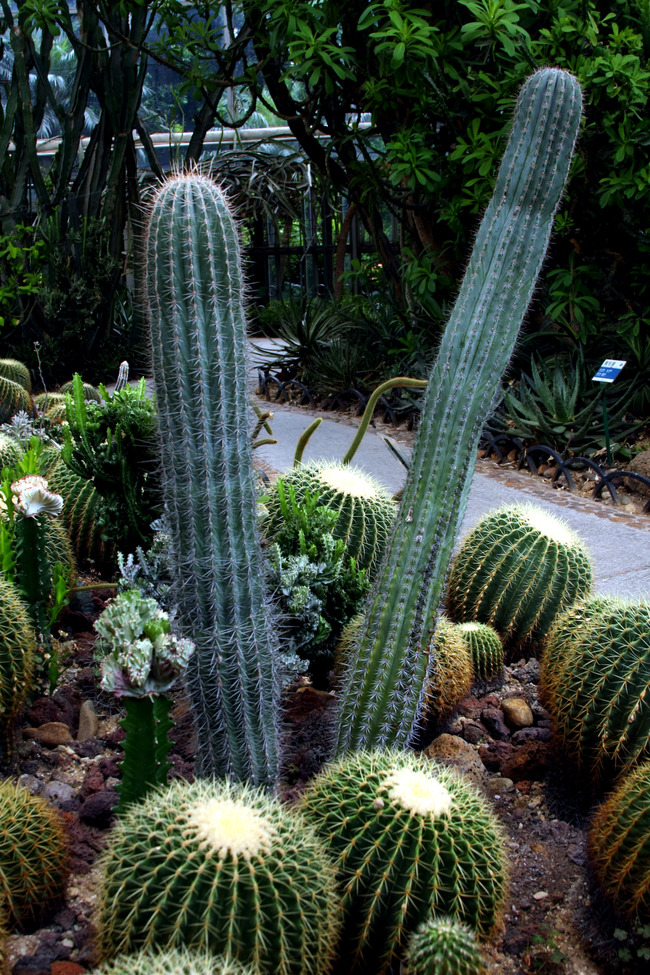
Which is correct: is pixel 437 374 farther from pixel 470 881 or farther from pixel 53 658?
pixel 53 658

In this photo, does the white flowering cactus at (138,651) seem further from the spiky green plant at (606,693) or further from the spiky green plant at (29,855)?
the spiky green plant at (606,693)

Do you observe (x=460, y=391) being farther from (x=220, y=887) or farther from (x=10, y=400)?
(x=10, y=400)

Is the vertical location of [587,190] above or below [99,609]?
above

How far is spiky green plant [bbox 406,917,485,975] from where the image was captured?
68.4 inches

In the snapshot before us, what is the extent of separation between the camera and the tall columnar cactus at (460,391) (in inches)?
95.7

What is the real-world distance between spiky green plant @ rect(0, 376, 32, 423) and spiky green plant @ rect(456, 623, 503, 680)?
14.4 feet

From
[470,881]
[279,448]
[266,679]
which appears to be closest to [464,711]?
[266,679]

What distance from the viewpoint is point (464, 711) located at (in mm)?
3215

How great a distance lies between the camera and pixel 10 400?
Result: 6.51 meters

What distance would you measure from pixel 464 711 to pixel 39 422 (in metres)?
3.55

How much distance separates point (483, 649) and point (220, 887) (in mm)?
1880

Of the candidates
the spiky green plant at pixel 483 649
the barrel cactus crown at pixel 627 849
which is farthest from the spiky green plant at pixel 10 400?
the barrel cactus crown at pixel 627 849

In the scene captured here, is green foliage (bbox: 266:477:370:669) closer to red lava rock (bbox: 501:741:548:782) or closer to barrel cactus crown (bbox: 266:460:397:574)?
barrel cactus crown (bbox: 266:460:397:574)

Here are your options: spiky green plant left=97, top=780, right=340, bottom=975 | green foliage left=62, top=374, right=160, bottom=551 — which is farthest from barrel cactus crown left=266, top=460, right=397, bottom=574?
spiky green plant left=97, top=780, right=340, bottom=975
